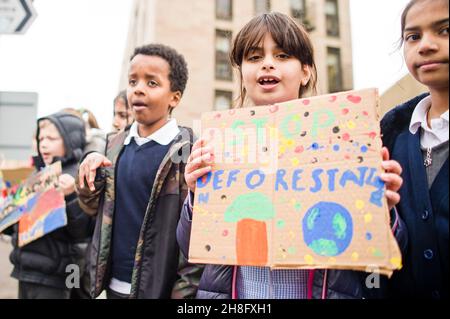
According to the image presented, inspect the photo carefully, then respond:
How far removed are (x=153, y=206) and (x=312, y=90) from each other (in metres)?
0.74

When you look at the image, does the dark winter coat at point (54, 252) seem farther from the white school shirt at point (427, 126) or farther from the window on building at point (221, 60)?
the window on building at point (221, 60)

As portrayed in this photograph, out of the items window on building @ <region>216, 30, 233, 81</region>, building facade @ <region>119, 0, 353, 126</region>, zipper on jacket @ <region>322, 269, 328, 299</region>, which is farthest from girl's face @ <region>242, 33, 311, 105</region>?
window on building @ <region>216, 30, 233, 81</region>

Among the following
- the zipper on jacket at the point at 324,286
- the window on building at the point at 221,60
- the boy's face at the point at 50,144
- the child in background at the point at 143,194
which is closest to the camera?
the zipper on jacket at the point at 324,286

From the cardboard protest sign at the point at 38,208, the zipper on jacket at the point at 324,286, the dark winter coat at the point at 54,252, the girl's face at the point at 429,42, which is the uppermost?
the girl's face at the point at 429,42

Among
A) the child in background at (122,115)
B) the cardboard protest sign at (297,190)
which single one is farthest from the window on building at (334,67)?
the cardboard protest sign at (297,190)

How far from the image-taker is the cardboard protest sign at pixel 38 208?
1945 mm

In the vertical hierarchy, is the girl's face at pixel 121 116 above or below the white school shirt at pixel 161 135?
above

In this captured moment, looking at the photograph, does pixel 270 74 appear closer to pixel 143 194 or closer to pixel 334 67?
pixel 143 194

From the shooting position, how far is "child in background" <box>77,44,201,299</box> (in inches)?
55.7

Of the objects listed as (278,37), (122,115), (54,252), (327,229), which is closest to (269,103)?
(278,37)

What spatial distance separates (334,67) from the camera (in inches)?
542

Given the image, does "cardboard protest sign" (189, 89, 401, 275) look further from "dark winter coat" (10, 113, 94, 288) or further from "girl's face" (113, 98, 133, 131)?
"girl's face" (113, 98, 133, 131)
